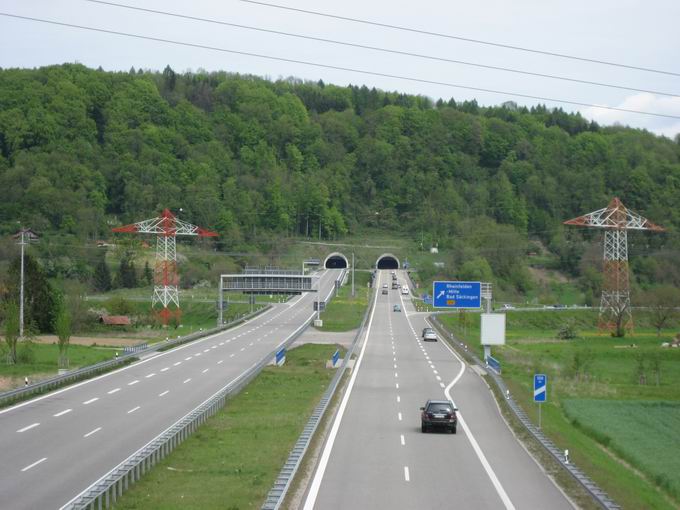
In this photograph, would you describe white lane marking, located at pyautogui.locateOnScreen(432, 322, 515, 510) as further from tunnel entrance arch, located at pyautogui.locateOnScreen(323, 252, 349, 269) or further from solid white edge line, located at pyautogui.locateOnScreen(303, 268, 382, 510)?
tunnel entrance arch, located at pyautogui.locateOnScreen(323, 252, 349, 269)

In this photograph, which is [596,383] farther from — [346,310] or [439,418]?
[346,310]

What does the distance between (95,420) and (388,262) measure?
507ft

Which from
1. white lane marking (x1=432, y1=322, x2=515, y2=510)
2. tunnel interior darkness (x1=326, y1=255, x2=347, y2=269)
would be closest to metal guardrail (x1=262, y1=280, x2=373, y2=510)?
white lane marking (x1=432, y1=322, x2=515, y2=510)

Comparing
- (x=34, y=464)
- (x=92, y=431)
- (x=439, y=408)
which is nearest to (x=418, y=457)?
(x=439, y=408)

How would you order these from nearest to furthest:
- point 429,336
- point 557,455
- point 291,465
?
point 291,465 < point 557,455 < point 429,336

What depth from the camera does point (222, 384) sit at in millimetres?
48500

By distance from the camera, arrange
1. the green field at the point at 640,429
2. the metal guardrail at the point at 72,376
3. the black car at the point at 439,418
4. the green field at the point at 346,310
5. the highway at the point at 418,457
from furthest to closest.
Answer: the green field at the point at 346,310
the metal guardrail at the point at 72,376
the black car at the point at 439,418
the green field at the point at 640,429
the highway at the point at 418,457

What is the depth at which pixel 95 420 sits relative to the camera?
35.0m

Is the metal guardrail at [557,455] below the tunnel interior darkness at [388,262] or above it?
below

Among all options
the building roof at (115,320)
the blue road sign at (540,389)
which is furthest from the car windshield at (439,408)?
the building roof at (115,320)

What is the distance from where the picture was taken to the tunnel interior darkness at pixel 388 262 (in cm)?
18625

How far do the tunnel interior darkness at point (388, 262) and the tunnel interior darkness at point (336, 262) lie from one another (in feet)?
23.2

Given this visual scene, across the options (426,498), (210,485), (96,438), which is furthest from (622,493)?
(96,438)

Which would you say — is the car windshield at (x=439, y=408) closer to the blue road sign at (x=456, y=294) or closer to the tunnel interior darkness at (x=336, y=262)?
the blue road sign at (x=456, y=294)
